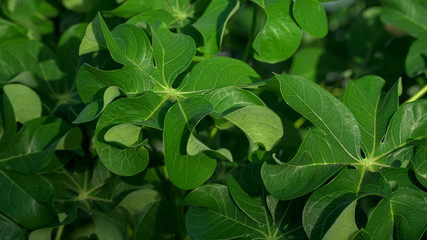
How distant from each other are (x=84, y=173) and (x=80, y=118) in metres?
0.28

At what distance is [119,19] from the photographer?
0.86 m

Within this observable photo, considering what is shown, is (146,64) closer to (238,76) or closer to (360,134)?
(238,76)

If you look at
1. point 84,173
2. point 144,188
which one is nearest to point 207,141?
point 144,188

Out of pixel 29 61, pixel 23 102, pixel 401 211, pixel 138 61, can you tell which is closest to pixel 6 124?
Answer: pixel 23 102

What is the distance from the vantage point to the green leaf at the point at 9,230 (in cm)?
76

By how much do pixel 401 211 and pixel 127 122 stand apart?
0.40 metres

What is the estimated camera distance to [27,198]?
787 millimetres

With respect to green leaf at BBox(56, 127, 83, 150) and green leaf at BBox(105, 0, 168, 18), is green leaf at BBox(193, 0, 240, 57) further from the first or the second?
green leaf at BBox(56, 127, 83, 150)

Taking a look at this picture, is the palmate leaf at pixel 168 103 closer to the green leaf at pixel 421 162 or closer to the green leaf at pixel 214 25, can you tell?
the green leaf at pixel 214 25

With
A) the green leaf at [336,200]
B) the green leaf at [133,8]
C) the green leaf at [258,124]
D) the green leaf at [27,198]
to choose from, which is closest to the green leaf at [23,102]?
the green leaf at [27,198]

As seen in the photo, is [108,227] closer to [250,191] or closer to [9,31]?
[250,191]

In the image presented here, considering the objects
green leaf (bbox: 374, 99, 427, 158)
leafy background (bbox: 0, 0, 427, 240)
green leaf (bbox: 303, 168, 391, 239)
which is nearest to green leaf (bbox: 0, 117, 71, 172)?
leafy background (bbox: 0, 0, 427, 240)

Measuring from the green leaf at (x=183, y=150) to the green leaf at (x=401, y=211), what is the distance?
242 millimetres

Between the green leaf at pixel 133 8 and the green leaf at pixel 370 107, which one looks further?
the green leaf at pixel 133 8
